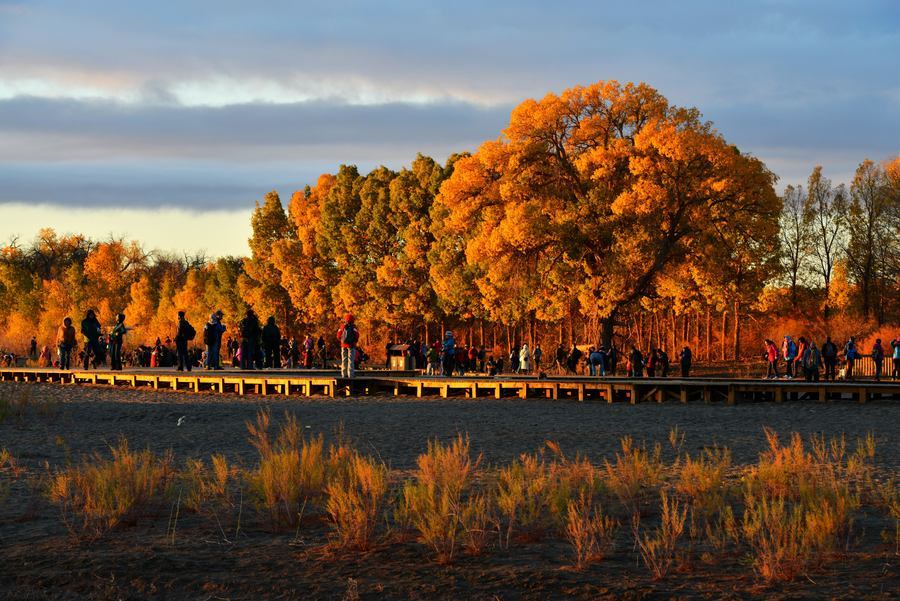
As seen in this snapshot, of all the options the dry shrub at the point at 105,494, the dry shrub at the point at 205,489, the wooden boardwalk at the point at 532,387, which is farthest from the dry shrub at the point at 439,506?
the wooden boardwalk at the point at 532,387

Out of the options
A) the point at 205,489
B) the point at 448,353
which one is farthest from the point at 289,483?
the point at 448,353

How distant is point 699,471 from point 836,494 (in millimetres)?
1817

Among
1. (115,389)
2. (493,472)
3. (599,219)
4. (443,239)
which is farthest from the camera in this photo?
(443,239)

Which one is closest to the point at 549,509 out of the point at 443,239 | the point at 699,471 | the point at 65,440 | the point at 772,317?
the point at 699,471

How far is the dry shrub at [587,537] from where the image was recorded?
9.70 meters

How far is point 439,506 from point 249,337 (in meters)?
25.9

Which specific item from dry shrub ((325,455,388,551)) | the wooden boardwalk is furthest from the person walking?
dry shrub ((325,455,388,551))

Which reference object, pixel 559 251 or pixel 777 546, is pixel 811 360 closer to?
pixel 559 251

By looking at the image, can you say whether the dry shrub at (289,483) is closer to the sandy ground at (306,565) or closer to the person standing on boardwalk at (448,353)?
the sandy ground at (306,565)

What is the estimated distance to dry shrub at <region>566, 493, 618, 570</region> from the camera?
382 inches

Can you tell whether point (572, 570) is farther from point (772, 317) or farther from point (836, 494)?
point (772, 317)

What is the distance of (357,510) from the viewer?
10.3m

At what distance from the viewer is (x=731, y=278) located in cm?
4744

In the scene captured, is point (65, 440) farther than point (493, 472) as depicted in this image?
Yes
